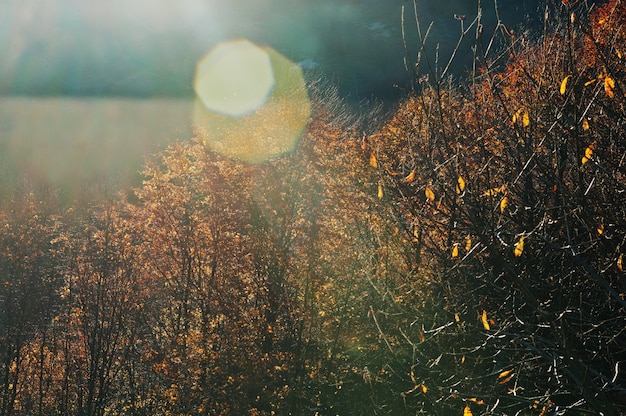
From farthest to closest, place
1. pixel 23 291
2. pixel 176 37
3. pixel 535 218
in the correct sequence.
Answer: pixel 176 37 < pixel 23 291 < pixel 535 218

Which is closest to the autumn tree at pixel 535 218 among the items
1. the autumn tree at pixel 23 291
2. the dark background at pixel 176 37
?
the autumn tree at pixel 23 291

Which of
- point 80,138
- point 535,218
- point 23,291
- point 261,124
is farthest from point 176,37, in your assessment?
point 535,218

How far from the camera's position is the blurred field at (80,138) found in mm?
51906

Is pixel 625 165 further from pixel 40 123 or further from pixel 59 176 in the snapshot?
pixel 40 123

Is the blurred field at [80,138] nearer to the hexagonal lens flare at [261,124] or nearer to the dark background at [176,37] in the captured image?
the dark background at [176,37]

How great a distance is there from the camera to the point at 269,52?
131m

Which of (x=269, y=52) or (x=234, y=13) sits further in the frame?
(x=234, y=13)

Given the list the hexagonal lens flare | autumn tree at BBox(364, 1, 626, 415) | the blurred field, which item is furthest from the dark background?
autumn tree at BBox(364, 1, 626, 415)

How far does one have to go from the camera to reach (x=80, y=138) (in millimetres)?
77000

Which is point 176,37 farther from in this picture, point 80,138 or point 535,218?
point 535,218

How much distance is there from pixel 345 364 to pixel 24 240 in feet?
75.4

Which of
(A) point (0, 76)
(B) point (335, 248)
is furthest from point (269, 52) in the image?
(B) point (335, 248)

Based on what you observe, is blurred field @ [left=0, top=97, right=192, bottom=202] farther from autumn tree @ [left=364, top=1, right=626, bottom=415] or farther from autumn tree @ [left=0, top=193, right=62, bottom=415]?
autumn tree @ [left=364, top=1, right=626, bottom=415]

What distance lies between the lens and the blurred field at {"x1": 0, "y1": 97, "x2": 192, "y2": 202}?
51.9 metres
